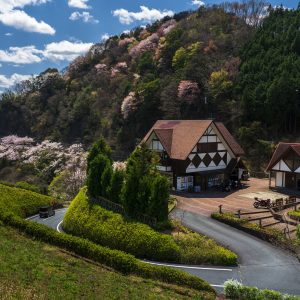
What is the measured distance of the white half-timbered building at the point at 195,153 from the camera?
1505 inches

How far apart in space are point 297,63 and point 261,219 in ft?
96.9

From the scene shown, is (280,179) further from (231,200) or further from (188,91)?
(188,91)

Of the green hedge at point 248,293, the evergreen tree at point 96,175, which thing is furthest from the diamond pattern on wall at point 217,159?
the green hedge at point 248,293

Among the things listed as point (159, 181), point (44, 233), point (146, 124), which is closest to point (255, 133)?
point (146, 124)

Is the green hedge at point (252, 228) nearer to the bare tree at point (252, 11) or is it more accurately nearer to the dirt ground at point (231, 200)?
the dirt ground at point (231, 200)

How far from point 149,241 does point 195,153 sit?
56.0 ft

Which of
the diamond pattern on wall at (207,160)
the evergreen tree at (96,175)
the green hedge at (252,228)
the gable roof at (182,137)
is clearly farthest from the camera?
the diamond pattern on wall at (207,160)

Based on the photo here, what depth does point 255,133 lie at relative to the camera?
160 feet

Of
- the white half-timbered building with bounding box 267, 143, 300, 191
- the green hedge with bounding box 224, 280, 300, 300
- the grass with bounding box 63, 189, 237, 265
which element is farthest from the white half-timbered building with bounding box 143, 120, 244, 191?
the green hedge with bounding box 224, 280, 300, 300

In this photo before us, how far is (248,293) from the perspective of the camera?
55.3 ft

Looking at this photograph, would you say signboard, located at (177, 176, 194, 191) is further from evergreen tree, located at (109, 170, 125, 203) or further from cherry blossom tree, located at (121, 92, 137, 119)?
cherry blossom tree, located at (121, 92, 137, 119)

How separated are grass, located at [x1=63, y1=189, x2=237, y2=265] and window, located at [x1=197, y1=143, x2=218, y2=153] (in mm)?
14644

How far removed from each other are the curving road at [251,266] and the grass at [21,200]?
1359cm

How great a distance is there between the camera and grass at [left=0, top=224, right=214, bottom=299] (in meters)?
15.3
